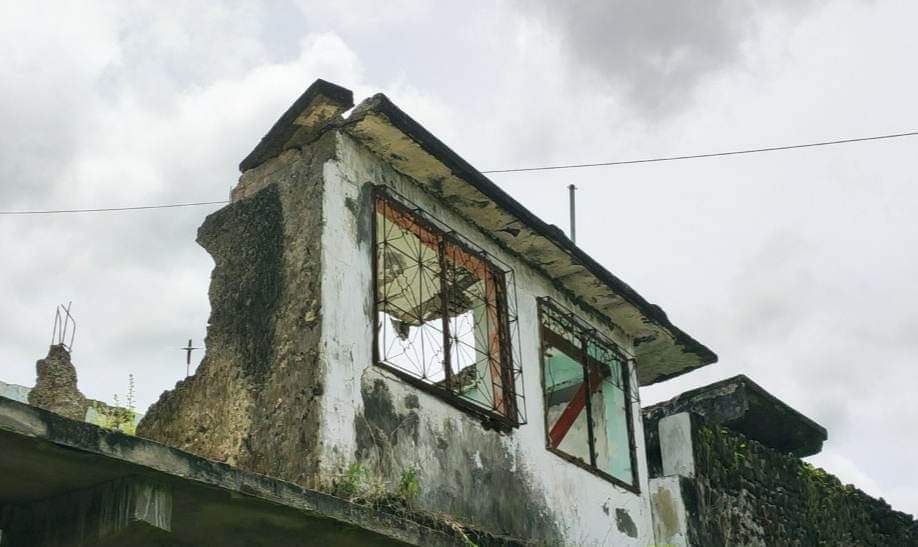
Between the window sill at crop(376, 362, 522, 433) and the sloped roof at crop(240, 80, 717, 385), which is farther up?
the sloped roof at crop(240, 80, 717, 385)

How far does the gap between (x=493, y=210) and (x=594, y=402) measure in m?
2.59

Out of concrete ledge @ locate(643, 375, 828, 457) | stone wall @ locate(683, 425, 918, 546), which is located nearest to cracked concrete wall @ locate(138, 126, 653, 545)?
stone wall @ locate(683, 425, 918, 546)

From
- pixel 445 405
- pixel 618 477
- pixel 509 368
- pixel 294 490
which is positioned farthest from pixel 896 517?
pixel 294 490

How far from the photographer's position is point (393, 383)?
25.4ft

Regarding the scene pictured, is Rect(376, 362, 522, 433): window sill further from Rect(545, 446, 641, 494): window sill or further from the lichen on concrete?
Rect(545, 446, 641, 494): window sill

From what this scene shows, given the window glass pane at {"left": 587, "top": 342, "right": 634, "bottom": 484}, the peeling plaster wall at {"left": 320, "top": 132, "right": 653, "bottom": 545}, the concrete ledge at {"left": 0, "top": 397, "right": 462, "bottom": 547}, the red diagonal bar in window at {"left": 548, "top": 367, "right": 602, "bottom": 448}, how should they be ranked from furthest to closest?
the red diagonal bar in window at {"left": 548, "top": 367, "right": 602, "bottom": 448} < the window glass pane at {"left": 587, "top": 342, "right": 634, "bottom": 484} < the peeling plaster wall at {"left": 320, "top": 132, "right": 653, "bottom": 545} < the concrete ledge at {"left": 0, "top": 397, "right": 462, "bottom": 547}

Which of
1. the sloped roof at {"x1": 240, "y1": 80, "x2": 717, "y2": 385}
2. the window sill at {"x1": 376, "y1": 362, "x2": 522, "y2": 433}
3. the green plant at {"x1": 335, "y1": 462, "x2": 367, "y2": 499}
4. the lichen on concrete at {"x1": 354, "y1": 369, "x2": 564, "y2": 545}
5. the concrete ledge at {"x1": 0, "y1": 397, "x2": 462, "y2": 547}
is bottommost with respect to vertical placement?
the concrete ledge at {"x1": 0, "y1": 397, "x2": 462, "y2": 547}

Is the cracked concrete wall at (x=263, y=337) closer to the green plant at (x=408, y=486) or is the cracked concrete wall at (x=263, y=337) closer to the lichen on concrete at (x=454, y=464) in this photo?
the lichen on concrete at (x=454, y=464)

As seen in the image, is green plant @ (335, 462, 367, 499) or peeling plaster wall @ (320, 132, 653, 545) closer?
green plant @ (335, 462, 367, 499)

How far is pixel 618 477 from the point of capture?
10.4 metres

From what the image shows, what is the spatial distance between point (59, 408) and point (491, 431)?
3.65m

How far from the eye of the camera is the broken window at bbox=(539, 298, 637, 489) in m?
10.1

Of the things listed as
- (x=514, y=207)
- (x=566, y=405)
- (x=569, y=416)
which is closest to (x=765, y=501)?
(x=566, y=405)

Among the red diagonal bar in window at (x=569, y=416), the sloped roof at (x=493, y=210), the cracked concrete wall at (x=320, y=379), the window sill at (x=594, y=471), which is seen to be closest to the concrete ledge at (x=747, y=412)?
the sloped roof at (x=493, y=210)
